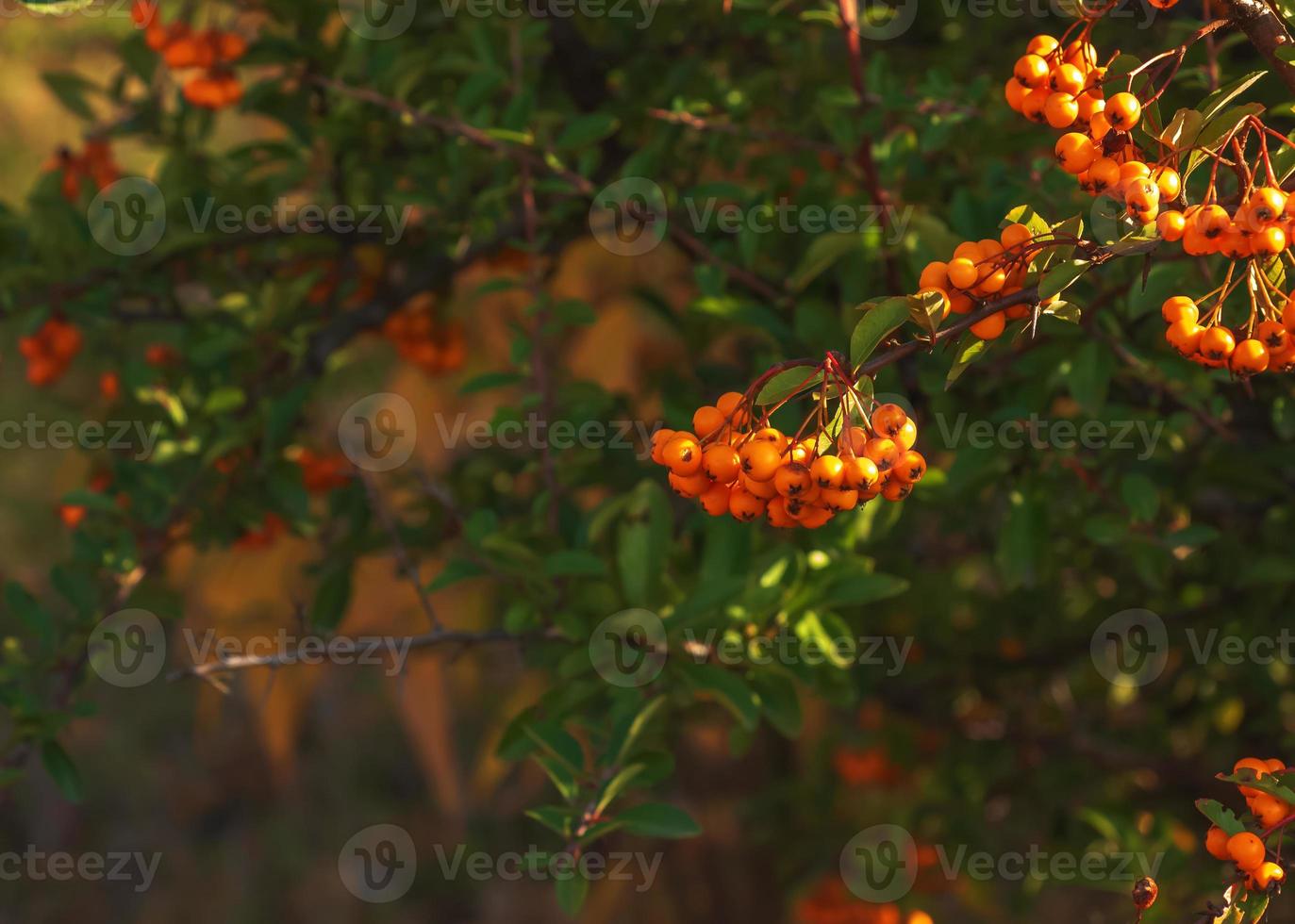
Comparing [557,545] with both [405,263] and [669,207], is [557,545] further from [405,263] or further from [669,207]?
[405,263]

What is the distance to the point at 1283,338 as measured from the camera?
0.99 m

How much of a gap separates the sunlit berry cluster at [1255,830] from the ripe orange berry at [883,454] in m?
0.44

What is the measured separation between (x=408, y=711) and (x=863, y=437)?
278 centimetres

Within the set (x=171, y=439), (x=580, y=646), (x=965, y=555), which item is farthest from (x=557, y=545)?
(x=965, y=555)

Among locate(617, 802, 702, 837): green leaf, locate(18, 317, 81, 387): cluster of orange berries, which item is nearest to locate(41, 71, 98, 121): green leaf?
locate(18, 317, 81, 387): cluster of orange berries

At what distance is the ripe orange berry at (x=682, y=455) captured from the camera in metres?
1.02

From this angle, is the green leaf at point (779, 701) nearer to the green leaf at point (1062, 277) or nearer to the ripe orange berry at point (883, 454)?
the ripe orange berry at point (883, 454)

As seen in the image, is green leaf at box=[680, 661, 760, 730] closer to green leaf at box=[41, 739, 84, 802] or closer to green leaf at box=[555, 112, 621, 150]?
green leaf at box=[555, 112, 621, 150]

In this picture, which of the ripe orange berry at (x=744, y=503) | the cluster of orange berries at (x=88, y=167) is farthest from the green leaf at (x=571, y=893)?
the cluster of orange berries at (x=88, y=167)

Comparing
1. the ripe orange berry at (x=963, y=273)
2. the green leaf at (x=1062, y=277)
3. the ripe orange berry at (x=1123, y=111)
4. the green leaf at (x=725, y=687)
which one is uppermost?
the ripe orange berry at (x=1123, y=111)

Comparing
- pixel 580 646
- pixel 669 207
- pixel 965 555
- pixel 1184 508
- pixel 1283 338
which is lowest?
pixel 965 555

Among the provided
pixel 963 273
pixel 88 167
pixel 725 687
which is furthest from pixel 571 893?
pixel 88 167

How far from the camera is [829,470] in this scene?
965mm

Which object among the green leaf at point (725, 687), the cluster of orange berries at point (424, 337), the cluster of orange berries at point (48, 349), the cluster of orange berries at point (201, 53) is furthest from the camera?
the cluster of orange berries at point (424, 337)
